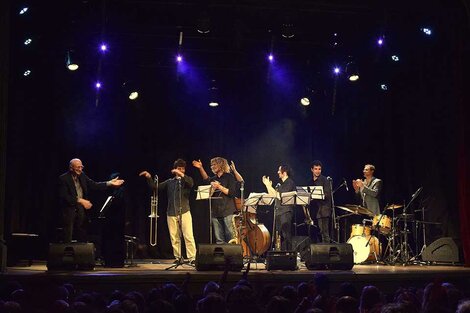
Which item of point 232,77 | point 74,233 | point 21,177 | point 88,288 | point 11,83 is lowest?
point 88,288

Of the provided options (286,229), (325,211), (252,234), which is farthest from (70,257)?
(325,211)

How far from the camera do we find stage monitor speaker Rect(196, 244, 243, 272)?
35.1ft

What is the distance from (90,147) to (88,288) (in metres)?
6.89

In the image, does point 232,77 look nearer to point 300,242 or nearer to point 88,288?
point 300,242

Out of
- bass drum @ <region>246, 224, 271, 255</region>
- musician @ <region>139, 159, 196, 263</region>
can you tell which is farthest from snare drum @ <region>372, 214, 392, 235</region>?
musician @ <region>139, 159, 196, 263</region>

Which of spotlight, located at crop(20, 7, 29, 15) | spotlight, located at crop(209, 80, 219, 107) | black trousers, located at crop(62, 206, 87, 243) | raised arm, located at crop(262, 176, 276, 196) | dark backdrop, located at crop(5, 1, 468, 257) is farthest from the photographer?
spotlight, located at crop(209, 80, 219, 107)

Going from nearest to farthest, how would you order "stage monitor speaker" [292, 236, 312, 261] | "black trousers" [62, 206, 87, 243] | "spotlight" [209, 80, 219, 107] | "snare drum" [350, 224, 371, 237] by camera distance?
"black trousers" [62, 206, 87, 243]
"stage monitor speaker" [292, 236, 312, 261]
"snare drum" [350, 224, 371, 237]
"spotlight" [209, 80, 219, 107]

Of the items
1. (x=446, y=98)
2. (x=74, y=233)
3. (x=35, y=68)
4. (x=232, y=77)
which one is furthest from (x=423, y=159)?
(x=35, y=68)

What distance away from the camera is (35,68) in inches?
569

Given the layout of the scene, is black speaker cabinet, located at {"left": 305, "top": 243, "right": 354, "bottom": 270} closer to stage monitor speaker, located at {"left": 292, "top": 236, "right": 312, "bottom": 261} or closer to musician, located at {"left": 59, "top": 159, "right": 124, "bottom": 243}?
stage monitor speaker, located at {"left": 292, "top": 236, "right": 312, "bottom": 261}

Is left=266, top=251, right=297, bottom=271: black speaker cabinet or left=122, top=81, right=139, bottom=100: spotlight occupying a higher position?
left=122, top=81, right=139, bottom=100: spotlight

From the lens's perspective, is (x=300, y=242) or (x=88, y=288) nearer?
(x=88, y=288)

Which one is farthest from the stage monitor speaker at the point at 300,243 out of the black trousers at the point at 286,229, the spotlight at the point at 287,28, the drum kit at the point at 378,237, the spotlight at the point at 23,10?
the spotlight at the point at 23,10

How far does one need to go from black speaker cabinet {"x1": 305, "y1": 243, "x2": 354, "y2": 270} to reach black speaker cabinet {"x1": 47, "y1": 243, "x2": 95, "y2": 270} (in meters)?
3.78
